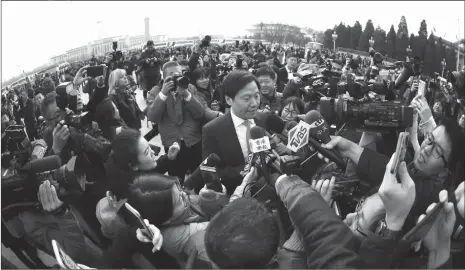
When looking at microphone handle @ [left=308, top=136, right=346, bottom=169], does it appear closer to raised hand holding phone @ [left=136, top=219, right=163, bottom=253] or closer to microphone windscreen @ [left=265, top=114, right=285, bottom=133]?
microphone windscreen @ [left=265, top=114, right=285, bottom=133]

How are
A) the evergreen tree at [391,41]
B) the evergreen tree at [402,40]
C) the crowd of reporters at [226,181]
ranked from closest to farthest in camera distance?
the crowd of reporters at [226,181] < the evergreen tree at [402,40] < the evergreen tree at [391,41]

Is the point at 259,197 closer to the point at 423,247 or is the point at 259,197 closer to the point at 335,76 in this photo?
the point at 423,247

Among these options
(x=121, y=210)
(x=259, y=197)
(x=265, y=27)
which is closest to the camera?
(x=121, y=210)

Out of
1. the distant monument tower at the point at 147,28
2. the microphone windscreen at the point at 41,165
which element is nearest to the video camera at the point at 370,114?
the microphone windscreen at the point at 41,165

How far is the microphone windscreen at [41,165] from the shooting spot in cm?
208

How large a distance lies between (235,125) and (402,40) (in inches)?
45.4

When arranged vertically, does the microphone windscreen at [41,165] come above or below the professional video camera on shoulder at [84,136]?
below

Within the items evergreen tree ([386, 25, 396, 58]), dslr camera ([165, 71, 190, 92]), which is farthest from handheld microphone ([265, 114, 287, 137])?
dslr camera ([165, 71, 190, 92])

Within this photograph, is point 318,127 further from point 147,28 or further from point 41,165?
point 147,28

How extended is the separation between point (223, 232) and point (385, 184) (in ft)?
1.67

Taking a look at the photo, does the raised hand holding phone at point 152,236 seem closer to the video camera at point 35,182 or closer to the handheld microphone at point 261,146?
the handheld microphone at point 261,146

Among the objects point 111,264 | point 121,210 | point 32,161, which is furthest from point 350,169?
point 32,161

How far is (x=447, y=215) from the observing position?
1.44 meters

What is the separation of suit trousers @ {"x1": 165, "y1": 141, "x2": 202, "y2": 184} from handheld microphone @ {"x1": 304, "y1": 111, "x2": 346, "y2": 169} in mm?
1344
